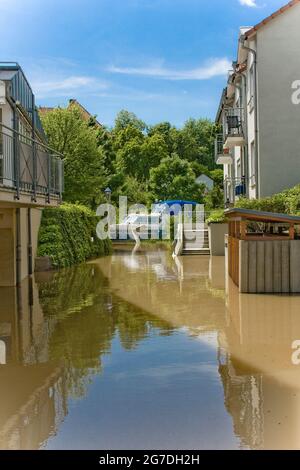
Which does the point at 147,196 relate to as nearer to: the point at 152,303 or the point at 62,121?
the point at 62,121

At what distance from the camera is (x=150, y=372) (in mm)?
6727

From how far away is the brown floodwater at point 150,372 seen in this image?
491cm

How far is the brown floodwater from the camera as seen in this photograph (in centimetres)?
491

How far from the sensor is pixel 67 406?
5.63 metres

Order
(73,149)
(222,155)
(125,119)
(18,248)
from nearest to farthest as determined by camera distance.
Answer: (18,248), (73,149), (222,155), (125,119)

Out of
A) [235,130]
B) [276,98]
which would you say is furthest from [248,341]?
[235,130]

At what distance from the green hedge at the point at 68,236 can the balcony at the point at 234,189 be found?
6.97 meters

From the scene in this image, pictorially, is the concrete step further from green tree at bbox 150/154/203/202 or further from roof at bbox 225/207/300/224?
green tree at bbox 150/154/203/202

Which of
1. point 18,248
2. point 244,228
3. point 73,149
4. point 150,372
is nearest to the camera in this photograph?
point 150,372

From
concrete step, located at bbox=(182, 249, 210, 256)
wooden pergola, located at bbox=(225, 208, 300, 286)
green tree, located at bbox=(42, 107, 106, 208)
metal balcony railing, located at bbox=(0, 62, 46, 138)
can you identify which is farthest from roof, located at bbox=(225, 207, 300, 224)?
green tree, located at bbox=(42, 107, 106, 208)

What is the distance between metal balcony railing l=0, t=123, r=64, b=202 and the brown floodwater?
2.62 metres

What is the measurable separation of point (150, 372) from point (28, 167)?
7480 mm

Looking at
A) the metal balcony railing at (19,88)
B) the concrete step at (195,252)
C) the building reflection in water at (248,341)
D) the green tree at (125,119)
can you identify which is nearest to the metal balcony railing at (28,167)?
the metal balcony railing at (19,88)

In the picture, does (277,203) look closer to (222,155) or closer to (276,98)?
(276,98)
